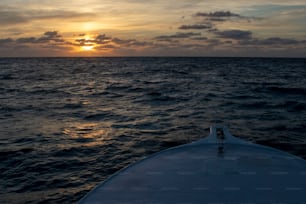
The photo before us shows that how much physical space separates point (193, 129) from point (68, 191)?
948 cm

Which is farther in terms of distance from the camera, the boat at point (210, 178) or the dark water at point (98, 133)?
the dark water at point (98, 133)

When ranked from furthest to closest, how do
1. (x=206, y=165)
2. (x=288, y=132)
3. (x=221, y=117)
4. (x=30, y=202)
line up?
(x=221, y=117)
(x=288, y=132)
(x=30, y=202)
(x=206, y=165)

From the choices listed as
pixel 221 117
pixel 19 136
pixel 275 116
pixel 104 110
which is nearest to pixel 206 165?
pixel 19 136

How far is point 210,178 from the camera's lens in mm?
6527

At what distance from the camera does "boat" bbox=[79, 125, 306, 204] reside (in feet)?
18.4

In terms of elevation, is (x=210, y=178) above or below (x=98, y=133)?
above

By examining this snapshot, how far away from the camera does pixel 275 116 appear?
2152 cm

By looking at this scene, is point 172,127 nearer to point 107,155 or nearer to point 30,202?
point 107,155

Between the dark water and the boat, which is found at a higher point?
the boat

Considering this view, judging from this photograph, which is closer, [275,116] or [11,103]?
[275,116]

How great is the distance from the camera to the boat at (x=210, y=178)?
5.61 metres

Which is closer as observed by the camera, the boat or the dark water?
the boat

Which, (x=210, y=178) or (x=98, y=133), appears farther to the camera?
(x=98, y=133)

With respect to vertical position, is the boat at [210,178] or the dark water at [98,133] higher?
the boat at [210,178]
